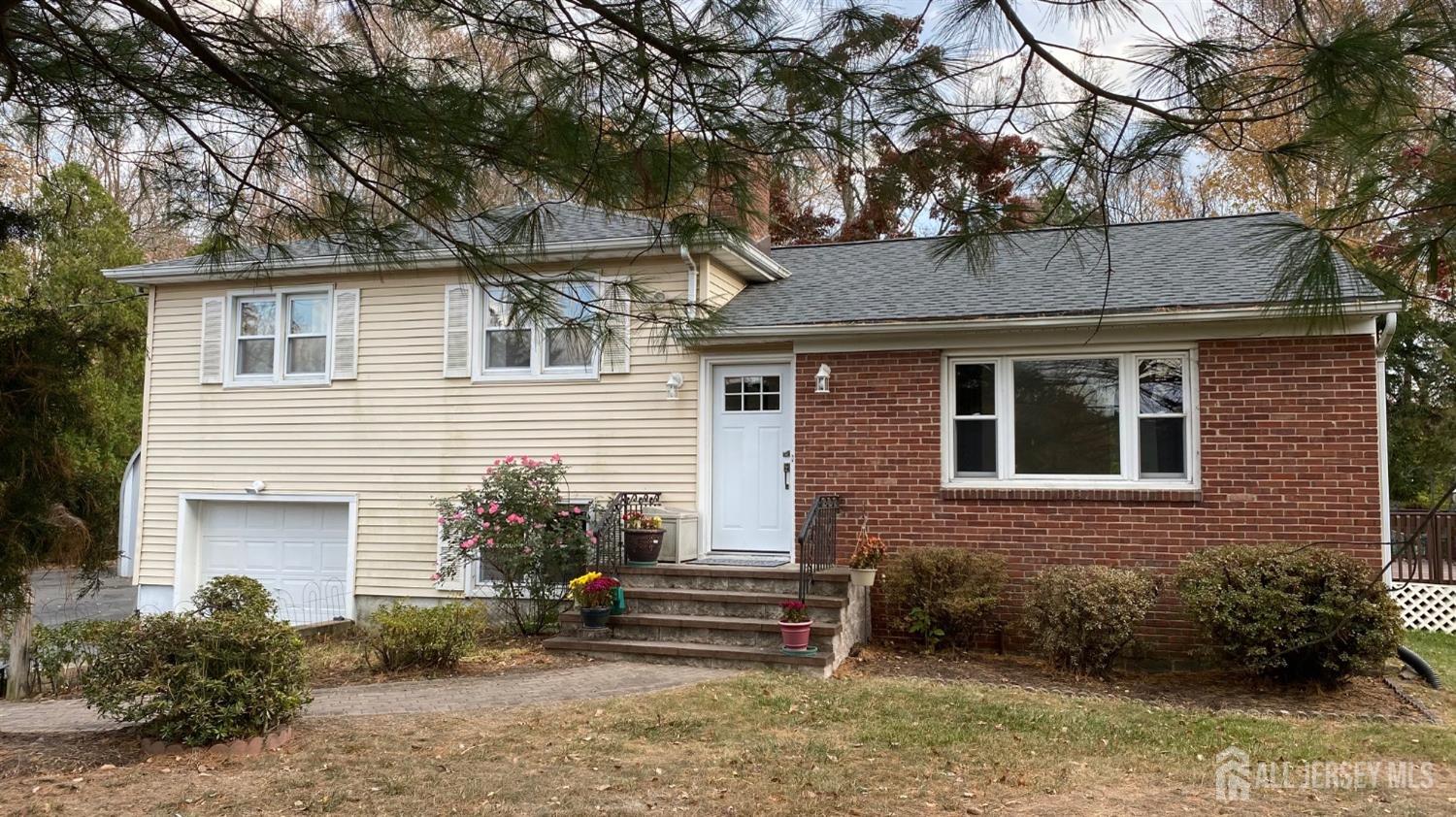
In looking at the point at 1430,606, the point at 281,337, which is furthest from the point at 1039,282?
the point at 281,337

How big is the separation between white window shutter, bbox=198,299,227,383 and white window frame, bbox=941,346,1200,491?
942 cm

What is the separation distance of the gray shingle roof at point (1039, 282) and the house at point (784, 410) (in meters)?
0.05

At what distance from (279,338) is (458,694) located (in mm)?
7130

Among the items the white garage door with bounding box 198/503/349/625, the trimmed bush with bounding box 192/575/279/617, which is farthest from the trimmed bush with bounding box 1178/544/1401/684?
the white garage door with bounding box 198/503/349/625

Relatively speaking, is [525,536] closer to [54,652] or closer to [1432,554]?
[54,652]

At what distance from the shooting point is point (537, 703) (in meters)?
7.58

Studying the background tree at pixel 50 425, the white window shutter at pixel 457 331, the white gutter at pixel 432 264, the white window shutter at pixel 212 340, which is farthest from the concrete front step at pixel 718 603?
the white window shutter at pixel 212 340

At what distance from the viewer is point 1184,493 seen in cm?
961

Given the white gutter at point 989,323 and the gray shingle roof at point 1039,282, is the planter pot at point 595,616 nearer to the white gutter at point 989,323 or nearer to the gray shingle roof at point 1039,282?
the white gutter at point 989,323

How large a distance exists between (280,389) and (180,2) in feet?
30.4

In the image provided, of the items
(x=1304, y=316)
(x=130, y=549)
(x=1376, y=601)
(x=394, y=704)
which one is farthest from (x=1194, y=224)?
(x=130, y=549)

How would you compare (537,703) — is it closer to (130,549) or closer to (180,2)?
(180,2)

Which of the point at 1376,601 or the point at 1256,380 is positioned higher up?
the point at 1256,380

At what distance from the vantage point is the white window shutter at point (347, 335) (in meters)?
12.9
